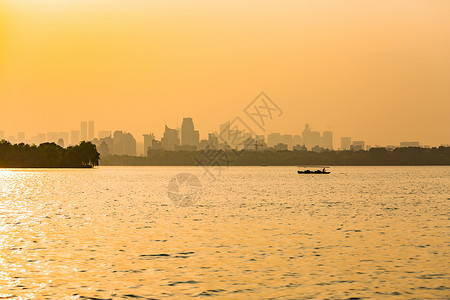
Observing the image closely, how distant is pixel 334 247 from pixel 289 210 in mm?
40919

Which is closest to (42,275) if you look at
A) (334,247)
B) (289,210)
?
(334,247)

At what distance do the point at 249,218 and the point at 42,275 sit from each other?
4174 centimetres

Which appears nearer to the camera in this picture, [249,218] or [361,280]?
[361,280]

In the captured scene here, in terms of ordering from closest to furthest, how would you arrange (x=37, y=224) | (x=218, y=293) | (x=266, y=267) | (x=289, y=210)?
(x=218, y=293) < (x=266, y=267) < (x=37, y=224) < (x=289, y=210)

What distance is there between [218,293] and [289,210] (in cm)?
5917

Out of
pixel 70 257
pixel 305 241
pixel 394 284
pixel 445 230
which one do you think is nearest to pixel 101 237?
pixel 70 257

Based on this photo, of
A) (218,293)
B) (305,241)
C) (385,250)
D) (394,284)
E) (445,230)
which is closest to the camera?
(218,293)

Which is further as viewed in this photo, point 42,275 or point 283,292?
point 42,275

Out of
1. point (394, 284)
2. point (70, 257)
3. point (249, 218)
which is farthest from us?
point (249, 218)

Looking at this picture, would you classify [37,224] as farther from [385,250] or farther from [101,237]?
[385,250]

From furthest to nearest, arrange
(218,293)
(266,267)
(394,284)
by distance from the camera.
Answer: (266,267)
(394,284)
(218,293)

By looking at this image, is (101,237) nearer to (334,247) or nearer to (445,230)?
(334,247)

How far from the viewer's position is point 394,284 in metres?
36.9

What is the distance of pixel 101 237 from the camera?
58.1 metres
